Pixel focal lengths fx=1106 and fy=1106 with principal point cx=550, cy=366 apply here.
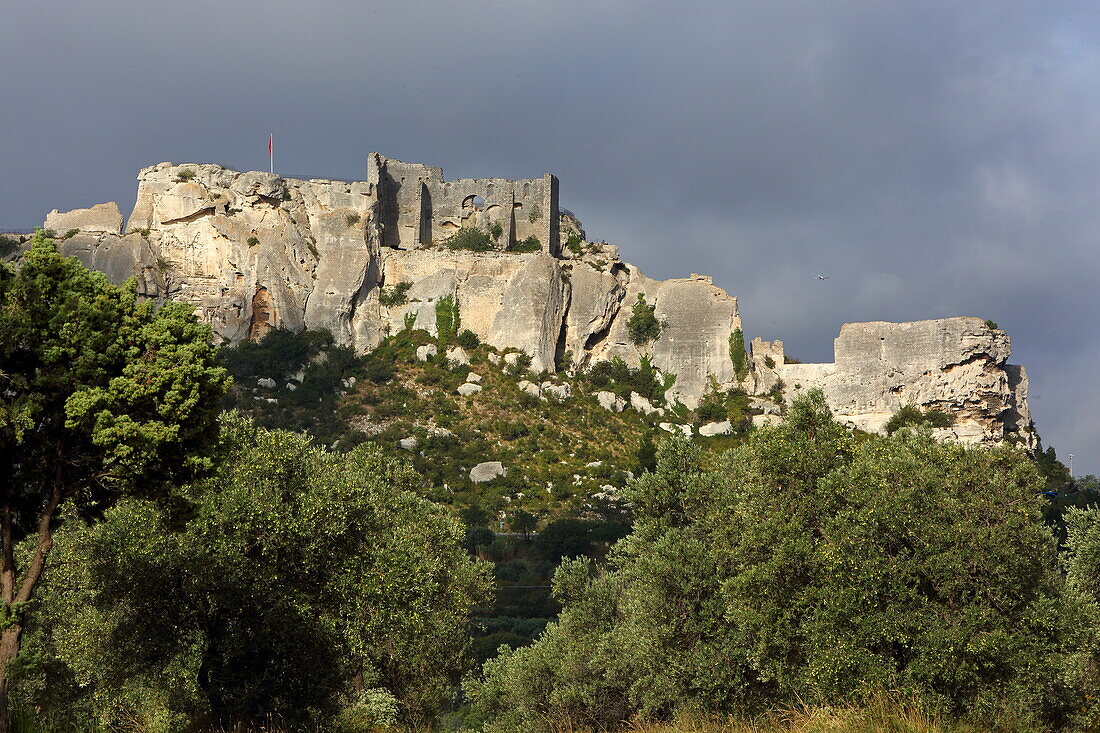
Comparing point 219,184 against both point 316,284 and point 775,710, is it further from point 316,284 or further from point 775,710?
point 775,710

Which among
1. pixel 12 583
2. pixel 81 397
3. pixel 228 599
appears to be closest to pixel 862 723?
pixel 81 397

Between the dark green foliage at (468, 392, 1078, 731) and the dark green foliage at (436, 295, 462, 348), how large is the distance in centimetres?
4316

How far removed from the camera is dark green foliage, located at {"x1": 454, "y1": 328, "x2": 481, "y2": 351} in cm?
6544

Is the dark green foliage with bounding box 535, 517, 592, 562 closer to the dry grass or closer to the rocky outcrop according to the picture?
the rocky outcrop

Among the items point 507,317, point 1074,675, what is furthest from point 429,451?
point 1074,675

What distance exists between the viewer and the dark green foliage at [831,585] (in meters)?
17.0

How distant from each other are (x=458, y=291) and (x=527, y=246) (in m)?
5.86

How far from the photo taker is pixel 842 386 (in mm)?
62500

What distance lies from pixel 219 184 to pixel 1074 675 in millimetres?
57393

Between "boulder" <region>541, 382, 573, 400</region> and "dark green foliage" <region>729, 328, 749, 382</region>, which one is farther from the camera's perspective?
"dark green foliage" <region>729, 328, 749, 382</region>

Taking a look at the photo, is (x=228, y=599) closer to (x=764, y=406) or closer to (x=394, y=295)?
(x=764, y=406)

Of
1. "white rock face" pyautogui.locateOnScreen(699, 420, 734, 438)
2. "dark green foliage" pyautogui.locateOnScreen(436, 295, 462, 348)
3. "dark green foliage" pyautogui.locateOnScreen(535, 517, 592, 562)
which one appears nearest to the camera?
"dark green foliage" pyautogui.locateOnScreen(535, 517, 592, 562)

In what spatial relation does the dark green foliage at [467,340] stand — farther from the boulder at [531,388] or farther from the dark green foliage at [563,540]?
the dark green foliage at [563,540]

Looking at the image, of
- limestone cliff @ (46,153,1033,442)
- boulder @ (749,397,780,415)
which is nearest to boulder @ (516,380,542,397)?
limestone cliff @ (46,153,1033,442)
